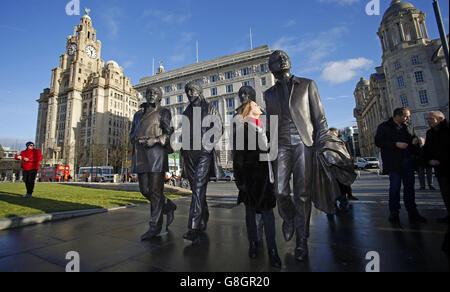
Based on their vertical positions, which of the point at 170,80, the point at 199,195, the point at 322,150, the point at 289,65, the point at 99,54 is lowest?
the point at 199,195

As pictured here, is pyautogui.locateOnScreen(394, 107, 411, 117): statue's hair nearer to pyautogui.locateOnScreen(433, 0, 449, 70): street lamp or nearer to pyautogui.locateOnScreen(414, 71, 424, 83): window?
pyautogui.locateOnScreen(433, 0, 449, 70): street lamp

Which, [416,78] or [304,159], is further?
[416,78]

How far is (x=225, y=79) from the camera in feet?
155

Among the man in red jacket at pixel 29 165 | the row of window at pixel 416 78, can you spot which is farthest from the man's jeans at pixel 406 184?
the row of window at pixel 416 78

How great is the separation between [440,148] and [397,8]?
58.0 meters

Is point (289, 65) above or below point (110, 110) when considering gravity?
below

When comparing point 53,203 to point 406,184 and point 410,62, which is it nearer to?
point 406,184

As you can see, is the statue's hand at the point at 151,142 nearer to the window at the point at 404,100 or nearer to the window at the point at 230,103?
the window at the point at 230,103

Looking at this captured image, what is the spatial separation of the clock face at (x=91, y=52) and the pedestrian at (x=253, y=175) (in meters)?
105

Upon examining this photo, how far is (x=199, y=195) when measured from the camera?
3275 mm

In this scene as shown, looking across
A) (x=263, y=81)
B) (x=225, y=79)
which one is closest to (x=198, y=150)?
(x=263, y=81)
